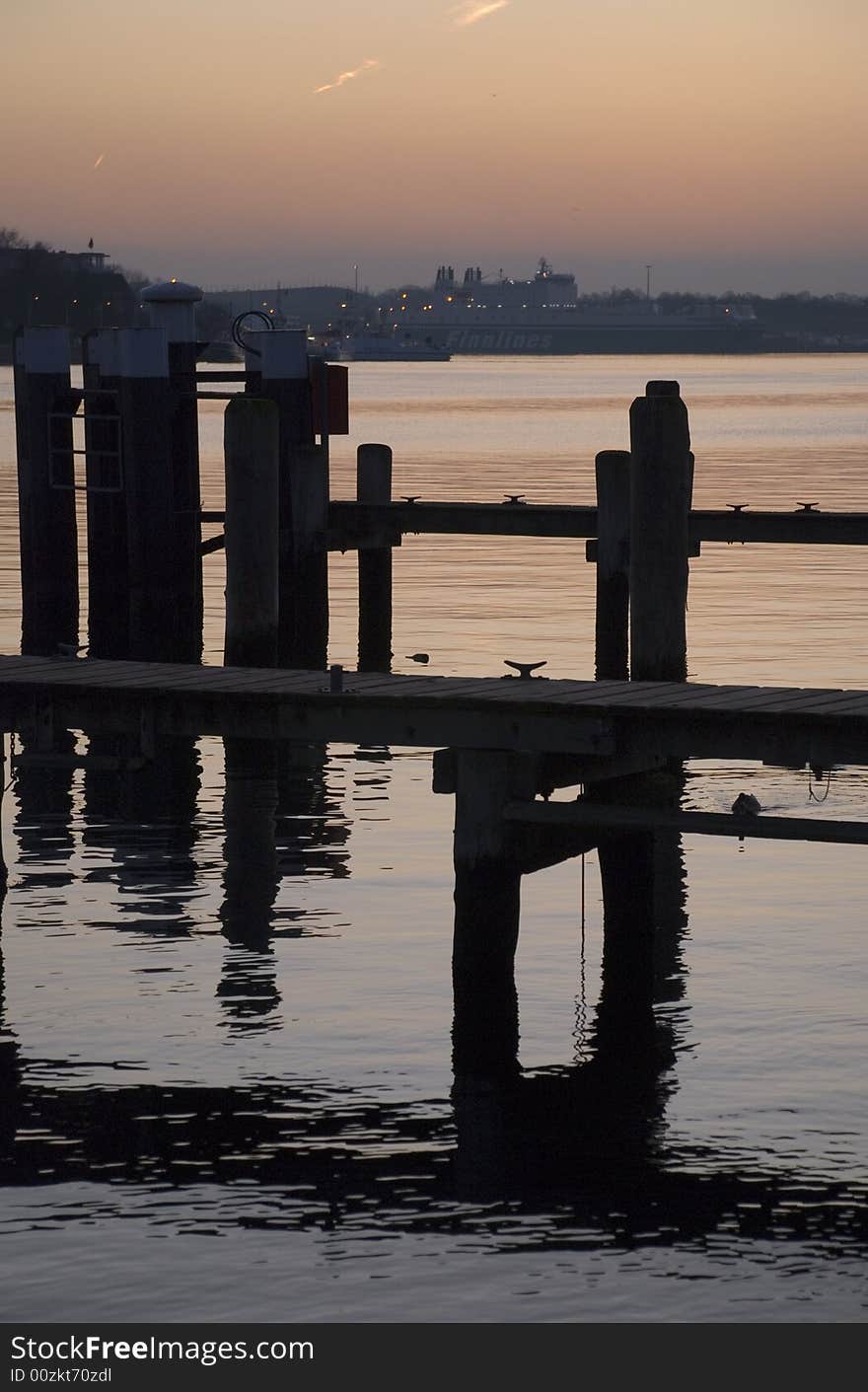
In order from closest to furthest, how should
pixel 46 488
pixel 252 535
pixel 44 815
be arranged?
pixel 252 535, pixel 44 815, pixel 46 488

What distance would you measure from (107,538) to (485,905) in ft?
35.4

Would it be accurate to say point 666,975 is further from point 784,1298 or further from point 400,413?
point 400,413

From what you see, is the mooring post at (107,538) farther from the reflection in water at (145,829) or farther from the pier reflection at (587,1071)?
the pier reflection at (587,1071)

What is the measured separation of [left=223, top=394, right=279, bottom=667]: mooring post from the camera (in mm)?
15727

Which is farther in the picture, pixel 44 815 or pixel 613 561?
pixel 613 561

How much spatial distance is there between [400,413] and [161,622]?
305 feet

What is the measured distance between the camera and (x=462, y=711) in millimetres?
10766

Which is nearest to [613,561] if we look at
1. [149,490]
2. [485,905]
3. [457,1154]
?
[149,490]

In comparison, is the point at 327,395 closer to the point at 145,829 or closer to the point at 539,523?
the point at 539,523

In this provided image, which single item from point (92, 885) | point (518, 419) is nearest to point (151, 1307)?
point (92, 885)

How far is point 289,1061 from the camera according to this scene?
10.9m

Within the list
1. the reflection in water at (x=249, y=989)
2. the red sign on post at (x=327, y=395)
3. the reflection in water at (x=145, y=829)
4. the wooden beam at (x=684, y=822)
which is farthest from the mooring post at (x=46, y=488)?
the wooden beam at (x=684, y=822)

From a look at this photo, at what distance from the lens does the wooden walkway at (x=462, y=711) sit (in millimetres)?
A: 10508

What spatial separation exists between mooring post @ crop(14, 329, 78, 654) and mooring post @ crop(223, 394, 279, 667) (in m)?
5.19
